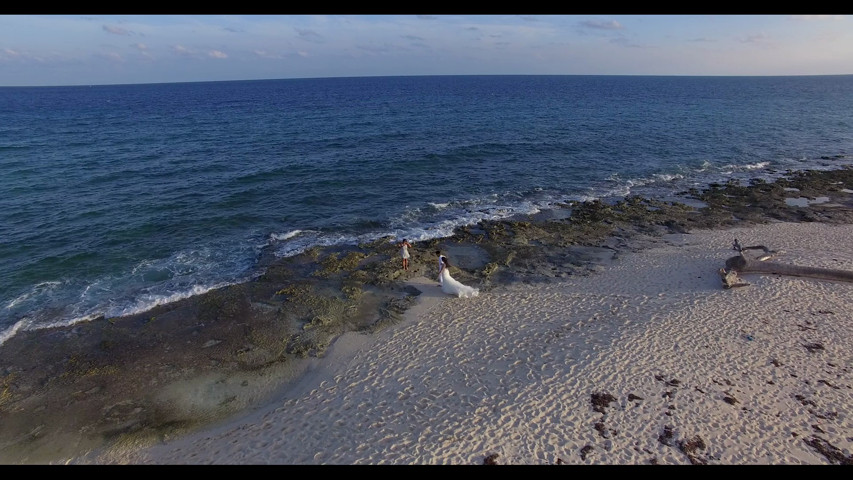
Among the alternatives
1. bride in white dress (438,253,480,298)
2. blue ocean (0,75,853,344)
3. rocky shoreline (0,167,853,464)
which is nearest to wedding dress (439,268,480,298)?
bride in white dress (438,253,480,298)

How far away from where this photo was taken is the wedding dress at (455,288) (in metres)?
19.3

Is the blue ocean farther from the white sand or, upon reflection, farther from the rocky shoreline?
the white sand

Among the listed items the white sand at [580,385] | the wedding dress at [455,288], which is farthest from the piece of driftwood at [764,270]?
the wedding dress at [455,288]

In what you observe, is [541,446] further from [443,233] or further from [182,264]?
[182,264]

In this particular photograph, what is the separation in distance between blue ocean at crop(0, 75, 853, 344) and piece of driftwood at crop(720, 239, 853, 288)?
13.0m

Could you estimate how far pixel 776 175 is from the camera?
36.3 m

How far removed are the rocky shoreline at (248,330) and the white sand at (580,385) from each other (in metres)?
1.26

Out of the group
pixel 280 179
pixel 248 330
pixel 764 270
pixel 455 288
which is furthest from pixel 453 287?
pixel 280 179

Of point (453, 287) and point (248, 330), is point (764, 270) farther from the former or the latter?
point (248, 330)

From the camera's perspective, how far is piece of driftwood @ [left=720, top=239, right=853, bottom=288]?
18.8 metres

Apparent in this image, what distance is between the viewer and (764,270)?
781 inches
